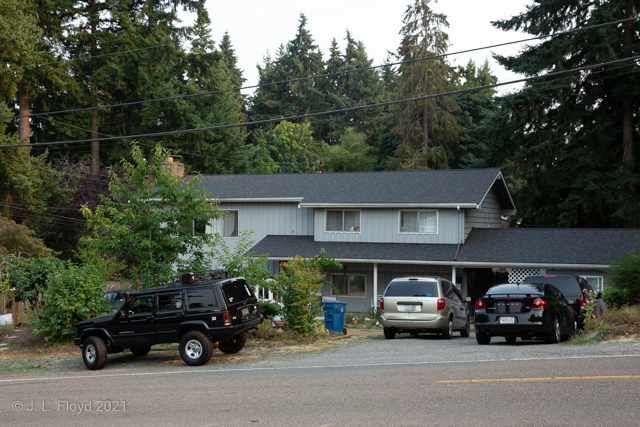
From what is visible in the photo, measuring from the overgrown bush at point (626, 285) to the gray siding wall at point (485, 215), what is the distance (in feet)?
37.0

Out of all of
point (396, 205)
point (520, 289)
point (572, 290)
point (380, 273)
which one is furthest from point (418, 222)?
point (520, 289)

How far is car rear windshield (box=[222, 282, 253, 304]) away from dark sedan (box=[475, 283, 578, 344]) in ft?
18.6

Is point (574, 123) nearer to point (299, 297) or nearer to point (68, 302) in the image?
point (299, 297)

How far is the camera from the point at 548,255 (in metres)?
25.1

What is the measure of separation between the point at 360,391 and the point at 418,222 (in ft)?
64.3

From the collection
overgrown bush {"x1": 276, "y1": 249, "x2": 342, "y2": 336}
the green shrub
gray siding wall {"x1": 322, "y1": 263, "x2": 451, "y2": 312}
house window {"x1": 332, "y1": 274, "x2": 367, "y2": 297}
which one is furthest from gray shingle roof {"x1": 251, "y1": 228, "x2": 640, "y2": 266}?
the green shrub

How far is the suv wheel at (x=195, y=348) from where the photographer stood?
1327 centimetres

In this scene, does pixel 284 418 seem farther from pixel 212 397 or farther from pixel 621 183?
pixel 621 183

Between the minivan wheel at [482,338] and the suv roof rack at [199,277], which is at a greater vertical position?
the suv roof rack at [199,277]

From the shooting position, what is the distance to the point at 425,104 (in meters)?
52.5

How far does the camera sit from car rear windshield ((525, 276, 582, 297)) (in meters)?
17.9

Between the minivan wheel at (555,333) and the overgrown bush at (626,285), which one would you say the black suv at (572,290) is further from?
the minivan wheel at (555,333)

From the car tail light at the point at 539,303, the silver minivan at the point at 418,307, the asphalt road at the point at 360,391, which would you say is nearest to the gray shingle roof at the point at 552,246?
the silver minivan at the point at 418,307

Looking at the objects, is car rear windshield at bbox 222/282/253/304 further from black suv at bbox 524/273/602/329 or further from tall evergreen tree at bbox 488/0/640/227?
tall evergreen tree at bbox 488/0/640/227
